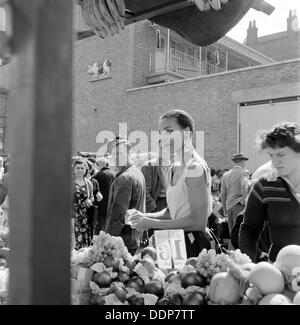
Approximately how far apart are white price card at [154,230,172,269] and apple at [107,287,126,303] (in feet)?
1.05

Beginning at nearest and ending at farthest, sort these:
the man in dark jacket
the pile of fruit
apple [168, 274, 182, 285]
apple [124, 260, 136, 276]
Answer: the pile of fruit < apple [168, 274, 182, 285] < apple [124, 260, 136, 276] < the man in dark jacket

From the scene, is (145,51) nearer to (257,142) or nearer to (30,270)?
(257,142)

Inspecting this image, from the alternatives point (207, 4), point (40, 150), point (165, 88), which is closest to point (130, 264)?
point (207, 4)

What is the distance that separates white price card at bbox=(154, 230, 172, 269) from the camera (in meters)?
2.24

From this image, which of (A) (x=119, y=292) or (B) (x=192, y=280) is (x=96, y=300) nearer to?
(A) (x=119, y=292)

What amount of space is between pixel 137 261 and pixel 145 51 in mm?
17875

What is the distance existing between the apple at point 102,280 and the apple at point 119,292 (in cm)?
9

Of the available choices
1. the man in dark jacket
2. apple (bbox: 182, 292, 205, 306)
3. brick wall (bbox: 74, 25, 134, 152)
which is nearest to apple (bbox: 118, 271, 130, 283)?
apple (bbox: 182, 292, 205, 306)

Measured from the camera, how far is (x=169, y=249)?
225 centimetres

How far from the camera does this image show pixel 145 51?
19.4 meters

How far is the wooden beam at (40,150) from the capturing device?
0.64 metres

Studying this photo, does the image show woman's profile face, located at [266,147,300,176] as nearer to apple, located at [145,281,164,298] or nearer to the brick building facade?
apple, located at [145,281,164,298]

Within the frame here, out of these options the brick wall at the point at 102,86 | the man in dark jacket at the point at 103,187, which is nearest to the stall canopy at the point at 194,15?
the man in dark jacket at the point at 103,187

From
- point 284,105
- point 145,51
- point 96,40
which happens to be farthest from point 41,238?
point 96,40
